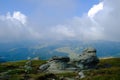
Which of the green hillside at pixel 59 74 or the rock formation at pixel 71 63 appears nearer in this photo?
the green hillside at pixel 59 74

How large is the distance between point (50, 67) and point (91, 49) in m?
23.5

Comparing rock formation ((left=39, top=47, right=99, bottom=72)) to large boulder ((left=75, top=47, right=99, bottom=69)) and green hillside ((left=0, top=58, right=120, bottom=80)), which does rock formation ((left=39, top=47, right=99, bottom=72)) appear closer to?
large boulder ((left=75, top=47, right=99, bottom=69))

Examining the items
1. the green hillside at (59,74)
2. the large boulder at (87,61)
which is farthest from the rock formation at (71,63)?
the green hillside at (59,74)

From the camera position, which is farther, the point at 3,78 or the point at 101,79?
the point at 3,78

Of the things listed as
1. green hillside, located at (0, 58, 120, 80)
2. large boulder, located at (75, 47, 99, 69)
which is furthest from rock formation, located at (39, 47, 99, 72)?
green hillside, located at (0, 58, 120, 80)

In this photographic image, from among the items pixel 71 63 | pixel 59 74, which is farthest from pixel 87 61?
pixel 59 74

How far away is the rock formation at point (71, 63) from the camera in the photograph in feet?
410

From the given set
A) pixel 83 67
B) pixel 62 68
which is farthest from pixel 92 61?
pixel 62 68

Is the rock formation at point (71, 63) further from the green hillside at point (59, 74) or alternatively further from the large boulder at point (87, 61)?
the green hillside at point (59, 74)

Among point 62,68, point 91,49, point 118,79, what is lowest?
point 118,79

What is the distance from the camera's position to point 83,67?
5039 inches

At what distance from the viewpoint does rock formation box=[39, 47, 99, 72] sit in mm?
125000

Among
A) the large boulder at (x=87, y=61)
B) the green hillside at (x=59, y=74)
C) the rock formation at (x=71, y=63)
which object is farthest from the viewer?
the large boulder at (x=87, y=61)

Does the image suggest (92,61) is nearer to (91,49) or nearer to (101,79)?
(91,49)
